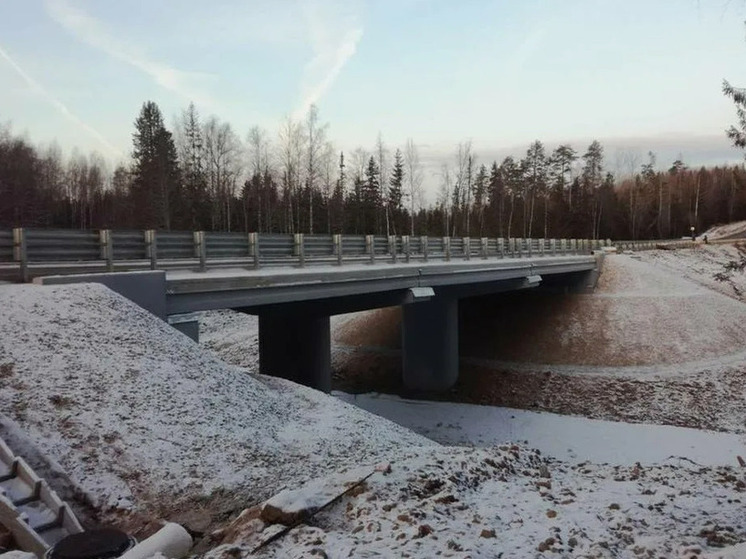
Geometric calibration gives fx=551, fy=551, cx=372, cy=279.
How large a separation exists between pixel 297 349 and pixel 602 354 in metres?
16.4

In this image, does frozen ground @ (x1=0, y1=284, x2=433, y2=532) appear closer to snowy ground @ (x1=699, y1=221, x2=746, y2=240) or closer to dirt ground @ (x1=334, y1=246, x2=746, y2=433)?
dirt ground @ (x1=334, y1=246, x2=746, y2=433)

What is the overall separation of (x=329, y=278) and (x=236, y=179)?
50.3 meters

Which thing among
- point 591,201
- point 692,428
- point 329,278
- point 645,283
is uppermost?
point 591,201

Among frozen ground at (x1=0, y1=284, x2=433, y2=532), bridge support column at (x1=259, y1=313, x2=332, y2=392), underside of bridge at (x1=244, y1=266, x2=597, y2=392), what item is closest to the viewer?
frozen ground at (x1=0, y1=284, x2=433, y2=532)

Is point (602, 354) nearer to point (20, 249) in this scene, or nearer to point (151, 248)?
point (151, 248)

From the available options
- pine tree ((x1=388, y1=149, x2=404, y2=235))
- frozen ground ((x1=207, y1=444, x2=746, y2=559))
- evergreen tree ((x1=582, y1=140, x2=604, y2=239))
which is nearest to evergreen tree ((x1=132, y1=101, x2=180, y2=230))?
pine tree ((x1=388, y1=149, x2=404, y2=235))

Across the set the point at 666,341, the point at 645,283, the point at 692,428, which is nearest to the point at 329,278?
the point at 692,428

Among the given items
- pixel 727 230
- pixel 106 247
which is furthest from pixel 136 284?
pixel 727 230

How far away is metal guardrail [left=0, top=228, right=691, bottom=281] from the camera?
10039mm

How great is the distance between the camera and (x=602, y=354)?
2802 centimetres

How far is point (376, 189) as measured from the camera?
69.4 m

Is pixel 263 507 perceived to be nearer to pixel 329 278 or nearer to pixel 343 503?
pixel 343 503

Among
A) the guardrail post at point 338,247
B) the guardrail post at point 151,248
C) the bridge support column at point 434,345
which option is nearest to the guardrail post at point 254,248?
the guardrail post at point 151,248

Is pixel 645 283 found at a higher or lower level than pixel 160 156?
lower
